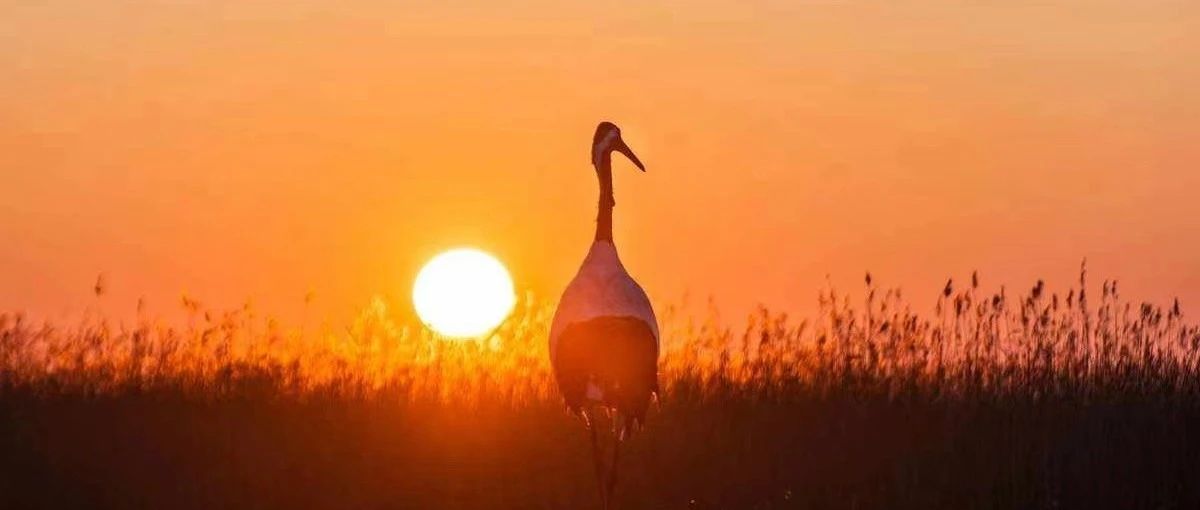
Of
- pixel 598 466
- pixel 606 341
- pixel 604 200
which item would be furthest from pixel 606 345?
pixel 604 200

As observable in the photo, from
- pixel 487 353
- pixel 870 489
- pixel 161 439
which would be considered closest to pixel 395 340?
pixel 487 353

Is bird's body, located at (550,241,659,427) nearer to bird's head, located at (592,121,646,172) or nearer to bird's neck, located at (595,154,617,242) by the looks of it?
bird's neck, located at (595,154,617,242)

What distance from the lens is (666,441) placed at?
10.9 metres

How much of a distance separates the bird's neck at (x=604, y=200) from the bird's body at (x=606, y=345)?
0.28ft

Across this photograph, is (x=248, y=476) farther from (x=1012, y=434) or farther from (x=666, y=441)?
(x=1012, y=434)

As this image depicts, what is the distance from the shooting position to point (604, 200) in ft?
34.6

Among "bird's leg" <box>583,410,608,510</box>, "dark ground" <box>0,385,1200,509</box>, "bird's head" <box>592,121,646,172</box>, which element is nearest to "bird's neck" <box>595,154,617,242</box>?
"bird's head" <box>592,121,646,172</box>

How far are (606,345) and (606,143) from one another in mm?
1412

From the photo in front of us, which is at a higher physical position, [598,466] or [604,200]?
[604,200]

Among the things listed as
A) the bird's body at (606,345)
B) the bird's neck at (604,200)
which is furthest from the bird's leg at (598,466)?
the bird's neck at (604,200)

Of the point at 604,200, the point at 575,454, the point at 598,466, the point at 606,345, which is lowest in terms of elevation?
the point at 598,466

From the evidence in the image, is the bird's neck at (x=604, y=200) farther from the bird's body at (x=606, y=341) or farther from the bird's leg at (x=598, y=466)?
the bird's leg at (x=598, y=466)

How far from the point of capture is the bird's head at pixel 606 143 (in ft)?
35.1

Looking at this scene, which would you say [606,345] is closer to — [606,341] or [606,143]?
[606,341]
